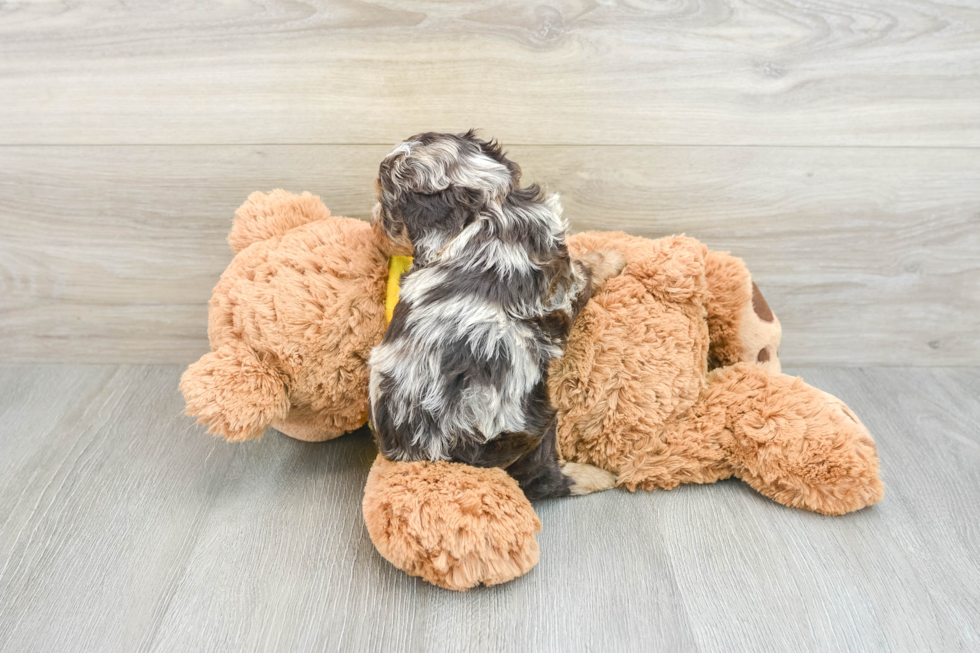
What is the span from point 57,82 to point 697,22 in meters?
0.88

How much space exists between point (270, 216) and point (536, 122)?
0.38 metres

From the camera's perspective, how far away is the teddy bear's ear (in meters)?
0.85

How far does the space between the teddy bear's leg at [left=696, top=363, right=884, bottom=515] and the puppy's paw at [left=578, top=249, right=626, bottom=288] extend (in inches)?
7.6

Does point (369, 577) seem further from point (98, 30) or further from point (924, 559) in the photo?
point (98, 30)

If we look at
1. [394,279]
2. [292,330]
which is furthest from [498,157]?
[292,330]

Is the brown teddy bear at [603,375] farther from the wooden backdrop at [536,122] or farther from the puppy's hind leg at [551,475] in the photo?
the wooden backdrop at [536,122]

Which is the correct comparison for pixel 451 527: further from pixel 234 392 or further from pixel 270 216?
pixel 270 216

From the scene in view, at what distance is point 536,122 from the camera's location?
93 centimetres

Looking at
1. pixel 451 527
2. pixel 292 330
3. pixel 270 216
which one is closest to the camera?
pixel 451 527

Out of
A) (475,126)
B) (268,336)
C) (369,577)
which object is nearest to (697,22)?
(475,126)

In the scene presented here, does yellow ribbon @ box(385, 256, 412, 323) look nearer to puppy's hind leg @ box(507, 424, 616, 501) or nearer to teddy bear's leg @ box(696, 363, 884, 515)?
puppy's hind leg @ box(507, 424, 616, 501)

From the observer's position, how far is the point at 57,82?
3.06 feet

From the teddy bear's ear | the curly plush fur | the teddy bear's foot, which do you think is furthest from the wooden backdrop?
the teddy bear's foot

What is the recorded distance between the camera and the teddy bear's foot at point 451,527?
25.6 inches
